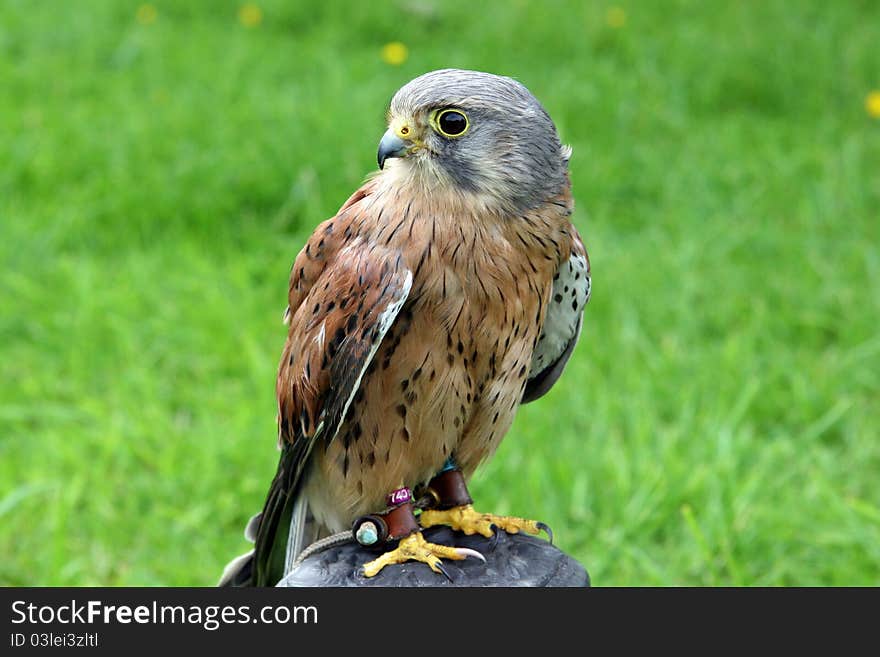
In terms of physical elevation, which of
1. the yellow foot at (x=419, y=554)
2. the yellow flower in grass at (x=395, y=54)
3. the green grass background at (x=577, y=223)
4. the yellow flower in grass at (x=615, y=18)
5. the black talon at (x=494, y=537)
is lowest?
the yellow foot at (x=419, y=554)

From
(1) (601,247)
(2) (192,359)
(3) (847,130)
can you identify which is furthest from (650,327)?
(3) (847,130)

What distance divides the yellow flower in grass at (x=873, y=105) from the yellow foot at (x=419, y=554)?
482cm

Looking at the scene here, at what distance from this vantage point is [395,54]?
6.63m

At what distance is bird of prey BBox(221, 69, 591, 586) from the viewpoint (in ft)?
6.68

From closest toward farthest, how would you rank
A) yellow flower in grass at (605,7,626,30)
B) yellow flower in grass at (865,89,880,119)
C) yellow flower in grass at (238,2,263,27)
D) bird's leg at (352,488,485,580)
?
1. bird's leg at (352,488,485,580)
2. yellow flower in grass at (865,89,880,119)
3. yellow flower in grass at (605,7,626,30)
4. yellow flower in grass at (238,2,263,27)

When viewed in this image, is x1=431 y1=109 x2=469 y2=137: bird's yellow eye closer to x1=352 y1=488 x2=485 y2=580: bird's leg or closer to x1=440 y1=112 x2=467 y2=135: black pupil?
x1=440 y1=112 x2=467 y2=135: black pupil

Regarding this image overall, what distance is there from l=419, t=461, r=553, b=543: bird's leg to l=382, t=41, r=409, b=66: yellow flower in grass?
468cm

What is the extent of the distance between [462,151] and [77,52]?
5648mm

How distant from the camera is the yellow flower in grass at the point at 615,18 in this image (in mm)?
7151

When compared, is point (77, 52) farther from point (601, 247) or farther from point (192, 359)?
point (601, 247)

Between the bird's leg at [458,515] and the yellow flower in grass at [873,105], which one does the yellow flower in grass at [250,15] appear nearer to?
the yellow flower in grass at [873,105]

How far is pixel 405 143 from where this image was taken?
6.67ft

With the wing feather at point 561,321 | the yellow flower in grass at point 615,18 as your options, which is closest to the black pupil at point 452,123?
the wing feather at point 561,321

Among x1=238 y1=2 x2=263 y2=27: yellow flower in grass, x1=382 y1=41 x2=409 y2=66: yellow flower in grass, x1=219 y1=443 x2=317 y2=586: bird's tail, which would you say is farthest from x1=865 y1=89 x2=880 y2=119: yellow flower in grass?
x1=219 y1=443 x2=317 y2=586: bird's tail
